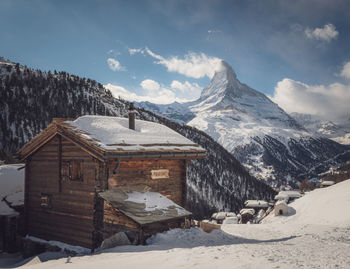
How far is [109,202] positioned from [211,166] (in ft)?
401

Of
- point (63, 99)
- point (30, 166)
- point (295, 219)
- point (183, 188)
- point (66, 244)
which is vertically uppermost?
point (63, 99)

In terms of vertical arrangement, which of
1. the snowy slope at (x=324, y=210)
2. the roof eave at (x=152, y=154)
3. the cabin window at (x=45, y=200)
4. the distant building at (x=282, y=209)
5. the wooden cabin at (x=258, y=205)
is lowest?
the wooden cabin at (x=258, y=205)

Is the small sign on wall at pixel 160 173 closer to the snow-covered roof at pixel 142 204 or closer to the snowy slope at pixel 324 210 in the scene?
the snow-covered roof at pixel 142 204

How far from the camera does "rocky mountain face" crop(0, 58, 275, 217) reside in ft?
295

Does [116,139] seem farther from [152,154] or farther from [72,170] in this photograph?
[72,170]

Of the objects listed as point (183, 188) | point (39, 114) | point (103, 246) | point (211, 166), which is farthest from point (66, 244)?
point (211, 166)

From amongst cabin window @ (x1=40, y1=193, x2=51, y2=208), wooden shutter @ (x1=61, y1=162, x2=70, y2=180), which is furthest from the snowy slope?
cabin window @ (x1=40, y1=193, x2=51, y2=208)

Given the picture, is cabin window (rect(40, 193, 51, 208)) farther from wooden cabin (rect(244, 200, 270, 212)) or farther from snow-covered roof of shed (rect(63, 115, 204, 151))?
wooden cabin (rect(244, 200, 270, 212))

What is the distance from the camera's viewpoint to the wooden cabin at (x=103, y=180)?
39.2ft

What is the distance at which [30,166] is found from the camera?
15984 millimetres

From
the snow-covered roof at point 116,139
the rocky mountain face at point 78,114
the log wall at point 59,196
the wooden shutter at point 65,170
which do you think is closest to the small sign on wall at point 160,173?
the snow-covered roof at point 116,139

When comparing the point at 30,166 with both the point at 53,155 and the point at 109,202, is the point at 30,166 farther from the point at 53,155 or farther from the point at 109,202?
the point at 109,202

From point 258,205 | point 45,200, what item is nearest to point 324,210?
point 45,200

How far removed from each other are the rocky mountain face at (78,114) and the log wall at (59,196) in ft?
243
